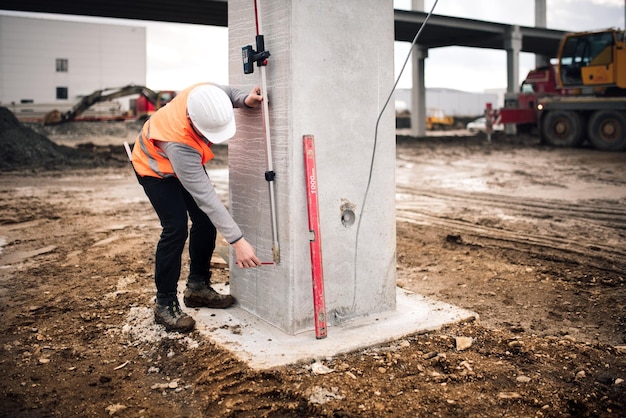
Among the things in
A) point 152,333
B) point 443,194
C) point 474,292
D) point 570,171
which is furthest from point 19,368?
point 570,171

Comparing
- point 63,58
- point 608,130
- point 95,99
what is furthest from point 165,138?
point 63,58

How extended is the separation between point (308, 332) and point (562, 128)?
16032mm

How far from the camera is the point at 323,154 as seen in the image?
3508mm

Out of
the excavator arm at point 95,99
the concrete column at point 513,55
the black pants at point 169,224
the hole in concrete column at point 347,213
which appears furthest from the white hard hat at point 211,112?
the concrete column at point 513,55

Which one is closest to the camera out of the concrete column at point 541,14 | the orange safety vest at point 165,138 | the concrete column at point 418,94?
the orange safety vest at point 165,138

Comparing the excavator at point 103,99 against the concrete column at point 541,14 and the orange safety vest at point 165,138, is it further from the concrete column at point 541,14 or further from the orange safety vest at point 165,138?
the orange safety vest at point 165,138

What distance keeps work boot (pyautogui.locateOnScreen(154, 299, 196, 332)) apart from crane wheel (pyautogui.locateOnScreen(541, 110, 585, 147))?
15.8 metres

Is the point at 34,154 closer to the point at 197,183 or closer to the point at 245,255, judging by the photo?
the point at 197,183

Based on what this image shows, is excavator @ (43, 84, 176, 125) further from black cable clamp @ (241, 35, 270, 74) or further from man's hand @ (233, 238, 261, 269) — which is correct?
man's hand @ (233, 238, 261, 269)

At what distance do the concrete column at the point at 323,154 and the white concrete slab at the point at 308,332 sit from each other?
8cm

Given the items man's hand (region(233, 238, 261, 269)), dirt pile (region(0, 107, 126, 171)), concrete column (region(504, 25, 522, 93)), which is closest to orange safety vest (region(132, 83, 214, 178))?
man's hand (region(233, 238, 261, 269))

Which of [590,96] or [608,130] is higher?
[590,96]

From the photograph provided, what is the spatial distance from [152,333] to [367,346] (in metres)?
1.35

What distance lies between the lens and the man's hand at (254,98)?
11.4ft
